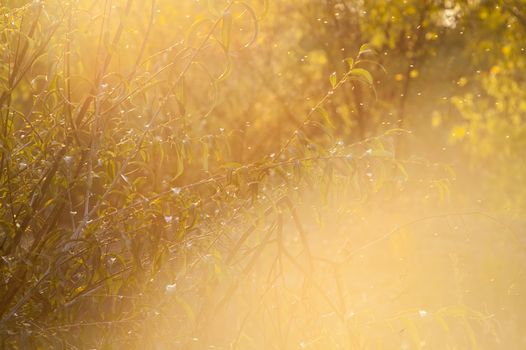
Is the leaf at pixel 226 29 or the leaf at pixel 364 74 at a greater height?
the leaf at pixel 226 29

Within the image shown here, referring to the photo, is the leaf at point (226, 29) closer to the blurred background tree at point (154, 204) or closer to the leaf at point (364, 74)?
the blurred background tree at point (154, 204)

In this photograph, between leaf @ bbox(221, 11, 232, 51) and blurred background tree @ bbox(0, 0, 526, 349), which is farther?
blurred background tree @ bbox(0, 0, 526, 349)

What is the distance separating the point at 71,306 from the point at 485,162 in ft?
27.9

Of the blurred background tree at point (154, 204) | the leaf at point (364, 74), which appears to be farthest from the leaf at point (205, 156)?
the leaf at point (364, 74)

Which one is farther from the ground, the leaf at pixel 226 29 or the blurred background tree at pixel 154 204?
the leaf at pixel 226 29

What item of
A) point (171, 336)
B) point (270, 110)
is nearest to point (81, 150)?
point (171, 336)

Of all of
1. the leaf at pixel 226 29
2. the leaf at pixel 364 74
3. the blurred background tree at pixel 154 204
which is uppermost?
the leaf at pixel 226 29

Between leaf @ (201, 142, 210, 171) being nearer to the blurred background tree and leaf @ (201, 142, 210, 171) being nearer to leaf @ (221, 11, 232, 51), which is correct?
the blurred background tree

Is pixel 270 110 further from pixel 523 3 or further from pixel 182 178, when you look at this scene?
pixel 523 3

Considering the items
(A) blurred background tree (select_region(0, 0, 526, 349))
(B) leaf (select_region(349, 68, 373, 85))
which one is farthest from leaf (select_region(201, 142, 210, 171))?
(B) leaf (select_region(349, 68, 373, 85))

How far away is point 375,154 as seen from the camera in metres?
2.76

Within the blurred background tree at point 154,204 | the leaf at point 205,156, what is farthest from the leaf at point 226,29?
the leaf at point 205,156

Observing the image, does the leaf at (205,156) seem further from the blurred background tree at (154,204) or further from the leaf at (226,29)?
the leaf at (226,29)

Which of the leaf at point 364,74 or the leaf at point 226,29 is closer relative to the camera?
the leaf at point 226,29
